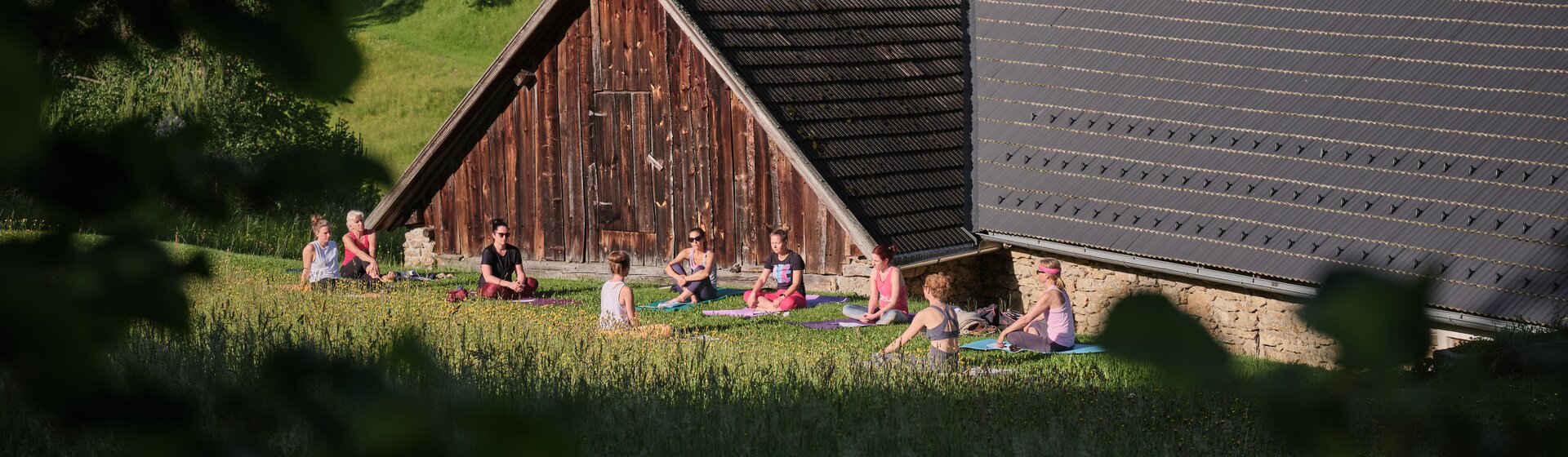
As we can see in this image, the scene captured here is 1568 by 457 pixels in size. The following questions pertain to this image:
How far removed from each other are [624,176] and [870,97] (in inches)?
126

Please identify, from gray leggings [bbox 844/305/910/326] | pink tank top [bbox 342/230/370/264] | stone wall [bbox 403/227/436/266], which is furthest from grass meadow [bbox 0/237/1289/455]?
stone wall [bbox 403/227/436/266]

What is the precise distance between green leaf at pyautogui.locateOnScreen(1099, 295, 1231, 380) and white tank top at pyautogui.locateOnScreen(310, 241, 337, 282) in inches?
594

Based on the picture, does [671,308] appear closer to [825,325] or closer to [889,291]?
[825,325]

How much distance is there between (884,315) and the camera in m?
13.1

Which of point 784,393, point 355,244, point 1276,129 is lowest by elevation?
point 784,393

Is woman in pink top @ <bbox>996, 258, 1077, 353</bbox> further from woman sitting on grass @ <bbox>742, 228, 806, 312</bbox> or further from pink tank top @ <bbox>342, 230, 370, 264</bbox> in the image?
pink tank top @ <bbox>342, 230, 370, 264</bbox>

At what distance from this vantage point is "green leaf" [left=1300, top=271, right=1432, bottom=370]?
75cm

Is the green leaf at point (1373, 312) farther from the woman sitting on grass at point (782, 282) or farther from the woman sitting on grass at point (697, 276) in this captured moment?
the woman sitting on grass at point (697, 276)

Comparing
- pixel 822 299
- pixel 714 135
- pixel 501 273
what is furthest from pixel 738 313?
pixel 714 135

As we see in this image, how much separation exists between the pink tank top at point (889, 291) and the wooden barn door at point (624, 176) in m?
4.91

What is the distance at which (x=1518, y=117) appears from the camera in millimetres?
13305

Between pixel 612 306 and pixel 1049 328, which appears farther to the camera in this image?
pixel 612 306

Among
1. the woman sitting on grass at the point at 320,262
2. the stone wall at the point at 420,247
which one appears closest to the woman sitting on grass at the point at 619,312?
the woman sitting on grass at the point at 320,262

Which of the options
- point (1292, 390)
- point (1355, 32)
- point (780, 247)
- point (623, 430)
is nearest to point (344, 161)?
point (1292, 390)
